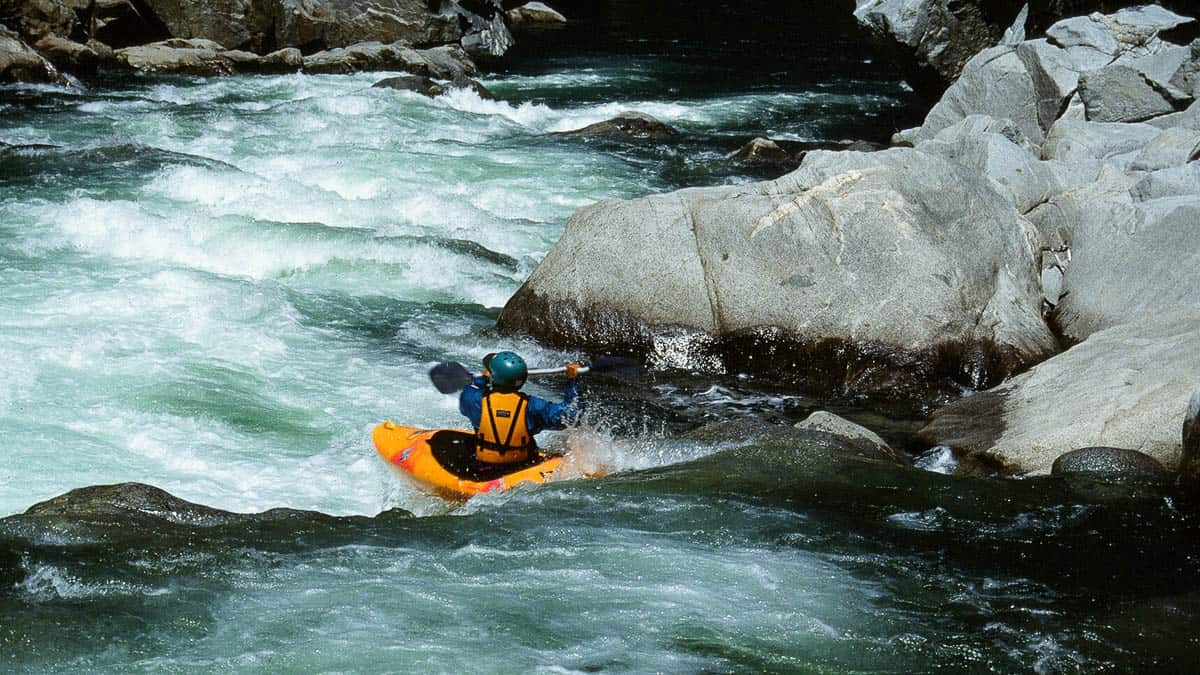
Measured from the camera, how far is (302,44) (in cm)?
2170

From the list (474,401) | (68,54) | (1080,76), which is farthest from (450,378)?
(68,54)

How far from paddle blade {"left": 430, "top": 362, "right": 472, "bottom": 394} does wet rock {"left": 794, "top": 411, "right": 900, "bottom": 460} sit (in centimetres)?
173

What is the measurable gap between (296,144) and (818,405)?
27.9ft

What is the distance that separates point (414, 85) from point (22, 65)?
520 centimetres

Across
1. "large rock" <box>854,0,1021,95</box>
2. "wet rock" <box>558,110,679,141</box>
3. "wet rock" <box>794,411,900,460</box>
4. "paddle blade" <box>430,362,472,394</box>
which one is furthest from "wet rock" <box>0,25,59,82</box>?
"wet rock" <box>794,411,900,460</box>

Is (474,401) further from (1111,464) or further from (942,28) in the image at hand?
(942,28)

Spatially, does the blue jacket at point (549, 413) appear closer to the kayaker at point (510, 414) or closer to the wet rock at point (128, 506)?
the kayaker at point (510, 414)

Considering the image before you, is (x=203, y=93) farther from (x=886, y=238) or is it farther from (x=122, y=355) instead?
(x=886, y=238)

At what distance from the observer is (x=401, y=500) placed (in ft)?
20.2

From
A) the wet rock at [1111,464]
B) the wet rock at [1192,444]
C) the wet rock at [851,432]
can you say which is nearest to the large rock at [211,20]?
the wet rock at [851,432]

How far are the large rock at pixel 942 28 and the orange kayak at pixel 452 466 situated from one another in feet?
42.2

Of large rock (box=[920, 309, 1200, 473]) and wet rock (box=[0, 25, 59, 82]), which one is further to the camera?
wet rock (box=[0, 25, 59, 82])

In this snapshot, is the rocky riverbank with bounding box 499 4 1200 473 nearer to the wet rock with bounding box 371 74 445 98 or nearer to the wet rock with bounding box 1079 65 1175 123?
the wet rock with bounding box 1079 65 1175 123

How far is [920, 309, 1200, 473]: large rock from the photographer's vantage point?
5.98 meters
